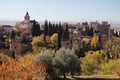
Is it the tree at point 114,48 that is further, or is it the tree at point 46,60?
the tree at point 114,48

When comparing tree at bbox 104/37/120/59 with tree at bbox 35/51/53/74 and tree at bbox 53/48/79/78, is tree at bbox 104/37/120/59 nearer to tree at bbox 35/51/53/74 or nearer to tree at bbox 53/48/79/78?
tree at bbox 53/48/79/78

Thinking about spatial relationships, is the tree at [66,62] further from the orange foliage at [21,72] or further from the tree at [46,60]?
the orange foliage at [21,72]

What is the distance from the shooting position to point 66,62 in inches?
1283

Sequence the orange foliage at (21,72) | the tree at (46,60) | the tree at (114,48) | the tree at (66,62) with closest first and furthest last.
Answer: the orange foliage at (21,72)
the tree at (46,60)
the tree at (66,62)
the tree at (114,48)

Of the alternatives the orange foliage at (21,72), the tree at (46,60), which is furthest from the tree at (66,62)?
the orange foliage at (21,72)

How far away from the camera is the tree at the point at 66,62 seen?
3250cm

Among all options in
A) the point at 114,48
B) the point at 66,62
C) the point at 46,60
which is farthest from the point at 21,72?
the point at 114,48

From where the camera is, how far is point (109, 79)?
106ft

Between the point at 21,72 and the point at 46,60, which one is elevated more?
the point at 21,72

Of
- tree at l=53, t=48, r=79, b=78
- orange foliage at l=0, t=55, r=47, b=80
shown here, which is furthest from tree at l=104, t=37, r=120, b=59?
orange foliage at l=0, t=55, r=47, b=80

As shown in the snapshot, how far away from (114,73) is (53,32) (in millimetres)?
38798

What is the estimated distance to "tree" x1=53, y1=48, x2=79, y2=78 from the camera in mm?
32500

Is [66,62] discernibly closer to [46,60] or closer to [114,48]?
[46,60]

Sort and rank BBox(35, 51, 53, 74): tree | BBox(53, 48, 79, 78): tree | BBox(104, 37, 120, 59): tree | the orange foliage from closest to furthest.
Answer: the orange foliage, BBox(35, 51, 53, 74): tree, BBox(53, 48, 79, 78): tree, BBox(104, 37, 120, 59): tree
